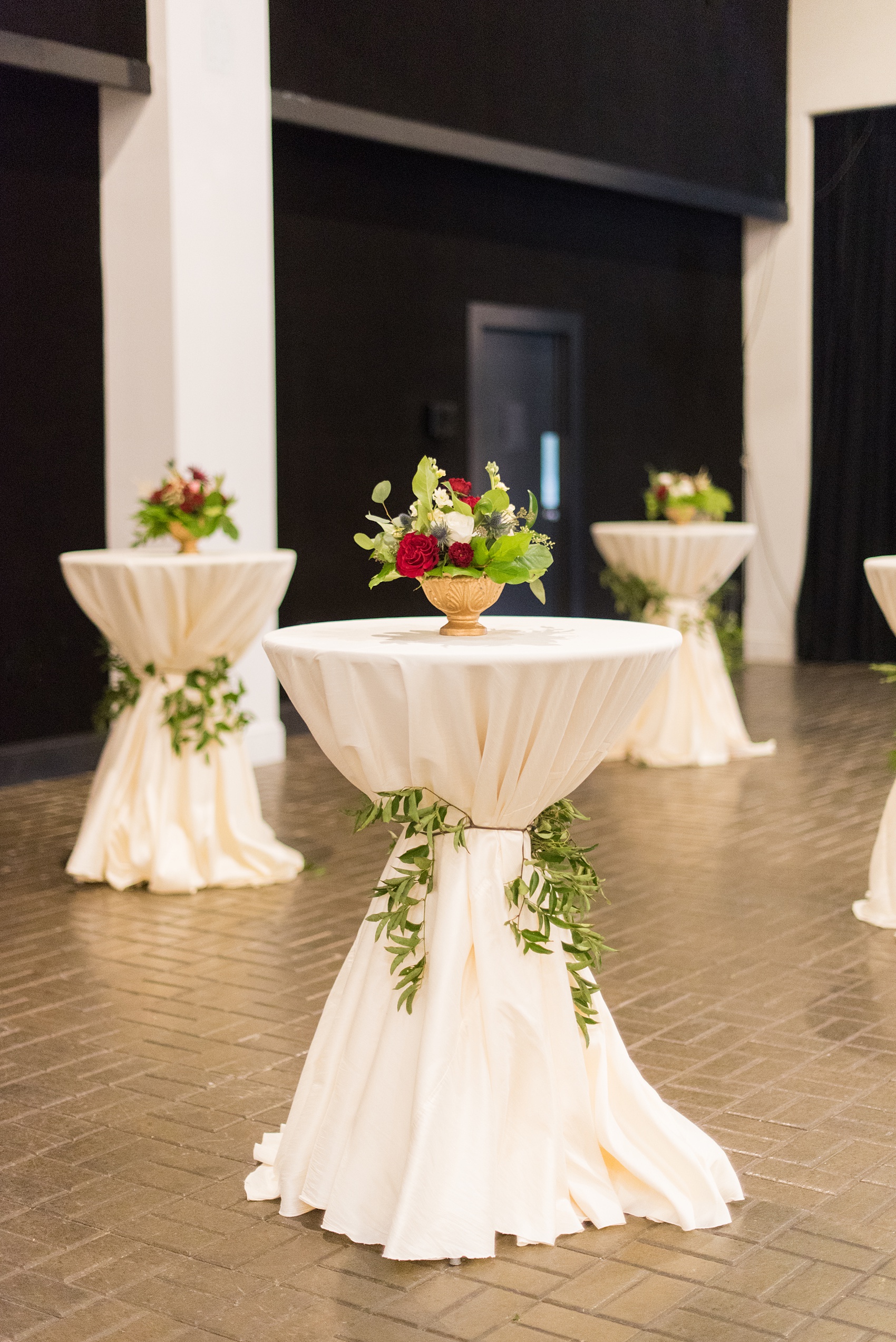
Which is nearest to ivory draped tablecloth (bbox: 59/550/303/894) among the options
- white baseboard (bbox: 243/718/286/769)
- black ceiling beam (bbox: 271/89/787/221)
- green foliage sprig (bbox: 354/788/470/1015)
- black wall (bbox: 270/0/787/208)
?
white baseboard (bbox: 243/718/286/769)

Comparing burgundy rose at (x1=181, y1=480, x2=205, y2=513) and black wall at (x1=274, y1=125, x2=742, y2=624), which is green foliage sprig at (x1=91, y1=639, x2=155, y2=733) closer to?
burgundy rose at (x1=181, y1=480, x2=205, y2=513)

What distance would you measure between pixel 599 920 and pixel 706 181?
24.3 feet

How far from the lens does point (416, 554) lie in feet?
9.91

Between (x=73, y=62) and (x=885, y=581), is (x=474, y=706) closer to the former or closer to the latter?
(x=885, y=581)

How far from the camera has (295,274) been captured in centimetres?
866

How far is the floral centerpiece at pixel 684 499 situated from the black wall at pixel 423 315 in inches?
65.3

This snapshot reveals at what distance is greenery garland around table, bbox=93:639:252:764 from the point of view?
5.49 metres

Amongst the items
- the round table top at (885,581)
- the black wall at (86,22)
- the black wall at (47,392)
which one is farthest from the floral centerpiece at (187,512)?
the black wall at (86,22)

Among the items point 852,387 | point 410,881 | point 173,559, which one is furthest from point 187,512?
point 852,387

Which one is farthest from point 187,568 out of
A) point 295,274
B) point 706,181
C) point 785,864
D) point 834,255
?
point 834,255

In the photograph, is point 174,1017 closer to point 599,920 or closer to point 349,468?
point 599,920

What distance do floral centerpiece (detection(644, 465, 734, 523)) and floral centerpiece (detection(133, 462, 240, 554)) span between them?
2.96 meters

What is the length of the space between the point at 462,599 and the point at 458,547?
11 cm

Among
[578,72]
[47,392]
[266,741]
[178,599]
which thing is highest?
[578,72]
